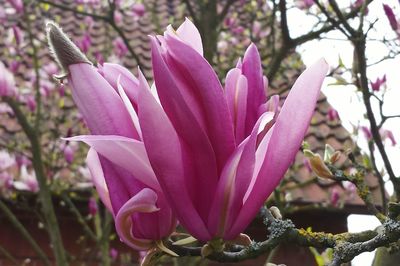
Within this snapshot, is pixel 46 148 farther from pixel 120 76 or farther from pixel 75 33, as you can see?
pixel 120 76

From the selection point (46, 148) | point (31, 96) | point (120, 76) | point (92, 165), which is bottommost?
point (46, 148)

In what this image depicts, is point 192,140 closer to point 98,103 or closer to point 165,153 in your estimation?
point 165,153

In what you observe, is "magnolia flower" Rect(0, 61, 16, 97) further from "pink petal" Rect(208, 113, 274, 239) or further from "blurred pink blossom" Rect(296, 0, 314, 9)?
"pink petal" Rect(208, 113, 274, 239)

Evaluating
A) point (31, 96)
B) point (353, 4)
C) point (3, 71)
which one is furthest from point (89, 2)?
point (353, 4)

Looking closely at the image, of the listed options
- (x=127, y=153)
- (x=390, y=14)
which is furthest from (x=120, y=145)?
(x=390, y=14)

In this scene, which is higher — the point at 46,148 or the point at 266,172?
the point at 266,172

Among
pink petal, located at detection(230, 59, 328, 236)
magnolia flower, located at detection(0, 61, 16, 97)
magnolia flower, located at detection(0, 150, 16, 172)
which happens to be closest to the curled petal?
pink petal, located at detection(230, 59, 328, 236)

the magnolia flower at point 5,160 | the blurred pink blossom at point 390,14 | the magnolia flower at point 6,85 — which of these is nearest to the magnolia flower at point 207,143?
the blurred pink blossom at point 390,14
